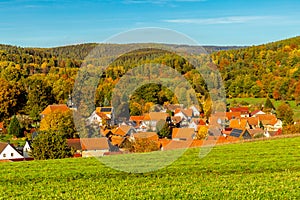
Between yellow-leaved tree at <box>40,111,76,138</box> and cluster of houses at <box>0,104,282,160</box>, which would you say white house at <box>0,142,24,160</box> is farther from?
yellow-leaved tree at <box>40,111,76,138</box>

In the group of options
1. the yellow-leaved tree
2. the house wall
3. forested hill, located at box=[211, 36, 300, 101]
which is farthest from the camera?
forested hill, located at box=[211, 36, 300, 101]

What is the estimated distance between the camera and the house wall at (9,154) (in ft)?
96.6

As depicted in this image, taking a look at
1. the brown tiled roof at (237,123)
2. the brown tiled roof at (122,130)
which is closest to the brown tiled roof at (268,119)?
the brown tiled roof at (237,123)

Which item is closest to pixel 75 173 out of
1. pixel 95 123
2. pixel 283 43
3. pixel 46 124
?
pixel 95 123

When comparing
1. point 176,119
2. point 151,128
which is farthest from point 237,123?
point 151,128

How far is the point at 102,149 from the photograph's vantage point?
1944 cm

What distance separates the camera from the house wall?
29447mm

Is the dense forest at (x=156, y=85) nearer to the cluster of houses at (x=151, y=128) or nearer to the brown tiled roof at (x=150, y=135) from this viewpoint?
the cluster of houses at (x=151, y=128)

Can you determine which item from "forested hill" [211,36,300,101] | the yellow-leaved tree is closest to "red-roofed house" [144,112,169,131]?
the yellow-leaved tree

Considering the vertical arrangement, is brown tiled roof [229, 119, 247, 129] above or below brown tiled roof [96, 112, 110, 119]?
below

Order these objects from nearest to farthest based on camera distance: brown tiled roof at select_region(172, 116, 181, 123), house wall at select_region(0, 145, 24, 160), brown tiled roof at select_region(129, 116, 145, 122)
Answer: brown tiled roof at select_region(129, 116, 145, 122), brown tiled roof at select_region(172, 116, 181, 123), house wall at select_region(0, 145, 24, 160)

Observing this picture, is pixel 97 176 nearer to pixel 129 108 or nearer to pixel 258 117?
pixel 129 108

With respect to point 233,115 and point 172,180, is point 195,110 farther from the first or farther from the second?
point 233,115

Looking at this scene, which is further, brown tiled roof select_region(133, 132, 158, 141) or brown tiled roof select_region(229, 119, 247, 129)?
brown tiled roof select_region(229, 119, 247, 129)
